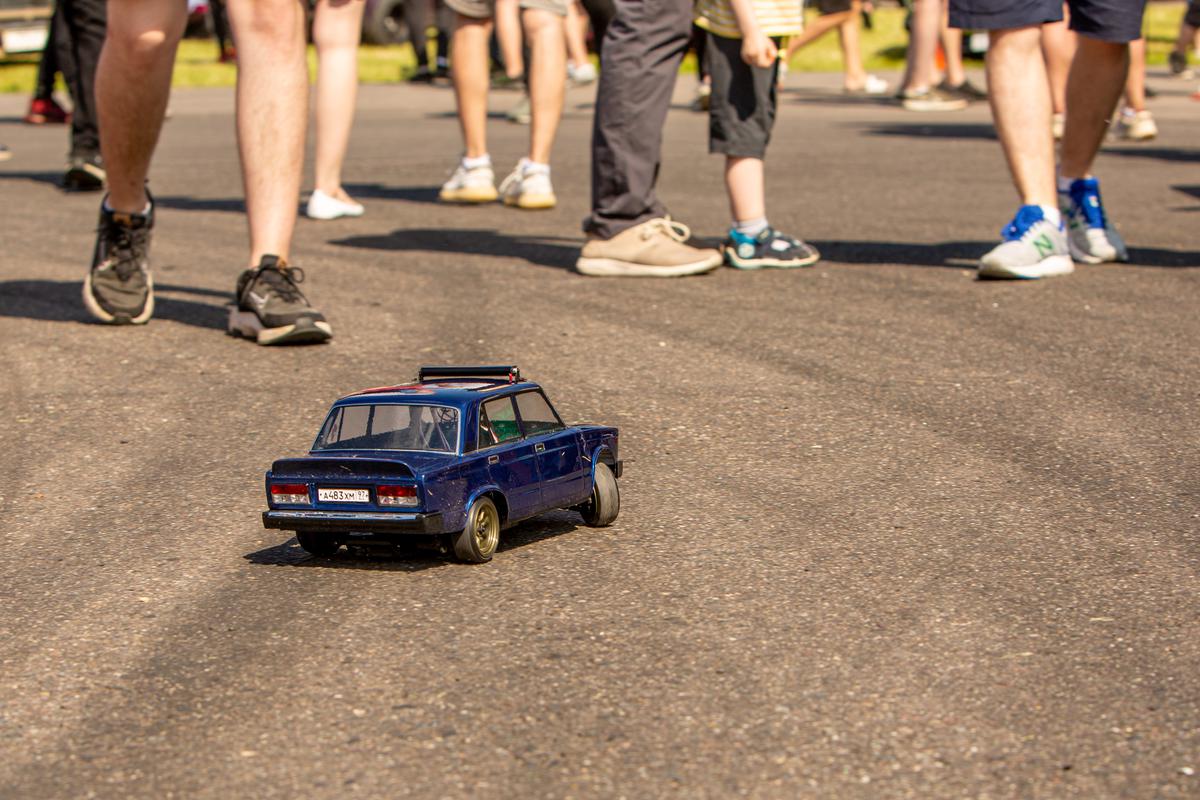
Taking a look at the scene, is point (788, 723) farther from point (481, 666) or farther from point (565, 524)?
point (565, 524)

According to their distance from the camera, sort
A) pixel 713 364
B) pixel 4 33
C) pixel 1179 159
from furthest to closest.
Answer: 1. pixel 4 33
2. pixel 1179 159
3. pixel 713 364

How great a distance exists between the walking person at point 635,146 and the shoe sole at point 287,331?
1.57 m

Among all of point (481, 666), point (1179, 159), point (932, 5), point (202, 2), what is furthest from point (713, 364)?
point (202, 2)

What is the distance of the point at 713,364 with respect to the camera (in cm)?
477

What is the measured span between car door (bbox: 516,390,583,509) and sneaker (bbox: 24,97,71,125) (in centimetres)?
1270

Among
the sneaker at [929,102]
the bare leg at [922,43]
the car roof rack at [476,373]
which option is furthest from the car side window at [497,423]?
the sneaker at [929,102]

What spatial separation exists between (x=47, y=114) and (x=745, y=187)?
10254 mm

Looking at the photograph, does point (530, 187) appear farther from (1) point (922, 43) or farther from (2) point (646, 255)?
(1) point (922, 43)

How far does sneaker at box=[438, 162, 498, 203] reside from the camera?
883 cm

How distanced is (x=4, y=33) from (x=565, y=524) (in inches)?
887

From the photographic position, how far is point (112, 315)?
542 centimetres

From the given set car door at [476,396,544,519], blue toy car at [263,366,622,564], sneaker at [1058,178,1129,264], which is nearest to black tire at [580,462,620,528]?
blue toy car at [263,366,622,564]

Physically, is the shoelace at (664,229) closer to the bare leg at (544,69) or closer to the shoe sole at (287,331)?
the shoe sole at (287,331)

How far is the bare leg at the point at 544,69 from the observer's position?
26.5 ft
